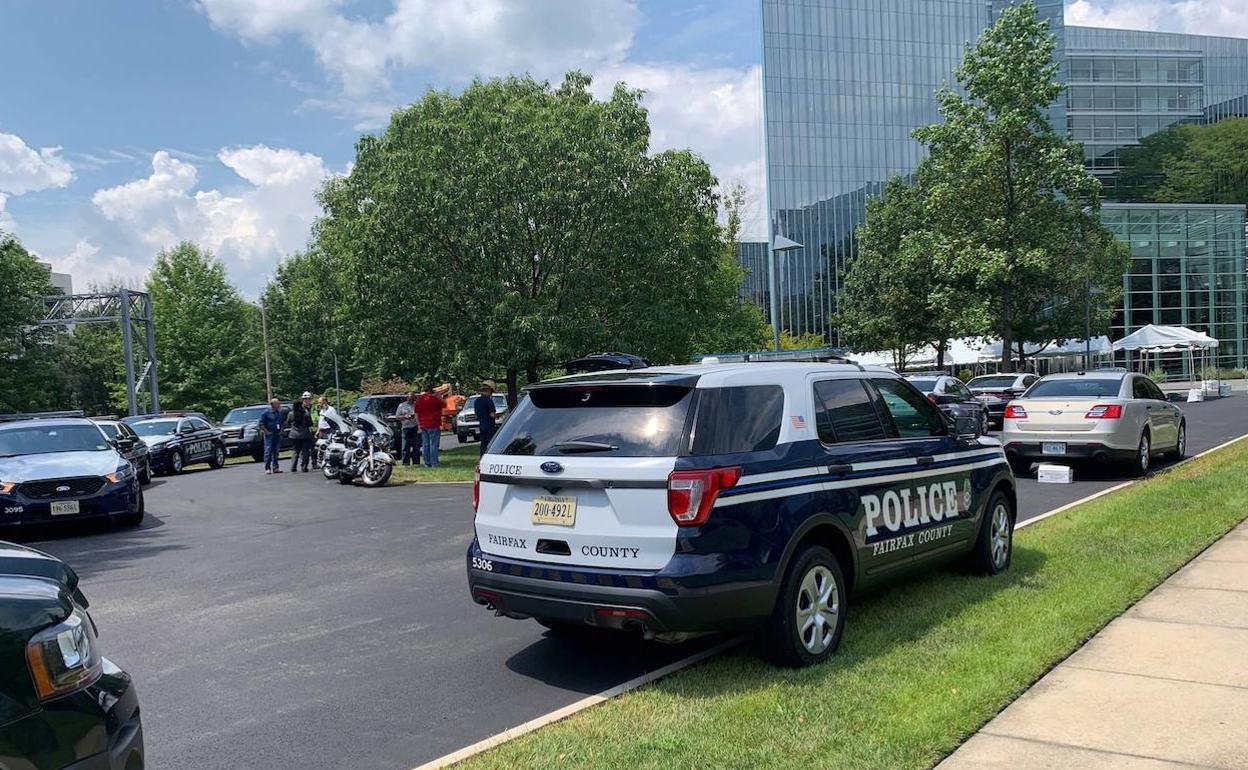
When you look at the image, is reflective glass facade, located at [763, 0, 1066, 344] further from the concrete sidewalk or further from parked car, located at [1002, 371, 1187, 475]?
the concrete sidewalk

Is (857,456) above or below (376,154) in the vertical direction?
below

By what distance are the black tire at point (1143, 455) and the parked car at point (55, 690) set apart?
1416cm

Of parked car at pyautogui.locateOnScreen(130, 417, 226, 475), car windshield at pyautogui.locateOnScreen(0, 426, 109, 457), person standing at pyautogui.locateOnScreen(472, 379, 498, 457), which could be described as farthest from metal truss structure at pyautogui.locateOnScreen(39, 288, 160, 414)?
car windshield at pyautogui.locateOnScreen(0, 426, 109, 457)

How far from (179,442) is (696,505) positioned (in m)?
22.3

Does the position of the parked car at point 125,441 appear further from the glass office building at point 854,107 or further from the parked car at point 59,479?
the glass office building at point 854,107

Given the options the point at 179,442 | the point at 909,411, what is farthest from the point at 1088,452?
the point at 179,442

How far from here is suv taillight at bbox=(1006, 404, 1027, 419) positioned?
46.7 feet

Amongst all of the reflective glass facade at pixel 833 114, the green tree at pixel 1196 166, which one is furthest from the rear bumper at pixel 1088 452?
the green tree at pixel 1196 166

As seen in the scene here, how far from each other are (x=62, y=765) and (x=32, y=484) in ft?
35.2

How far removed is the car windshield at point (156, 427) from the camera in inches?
941

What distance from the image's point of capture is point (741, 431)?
17.3 ft

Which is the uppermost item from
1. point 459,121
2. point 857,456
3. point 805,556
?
point 459,121

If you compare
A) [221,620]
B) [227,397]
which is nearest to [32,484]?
[221,620]

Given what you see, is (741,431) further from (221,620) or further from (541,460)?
(221,620)
